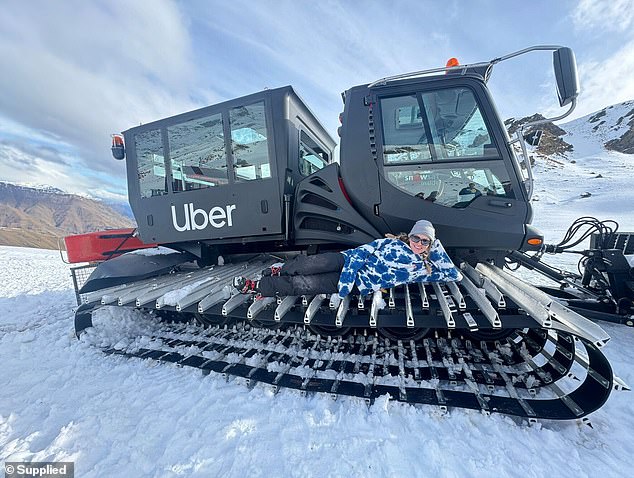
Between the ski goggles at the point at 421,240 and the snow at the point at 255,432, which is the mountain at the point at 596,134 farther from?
the snow at the point at 255,432

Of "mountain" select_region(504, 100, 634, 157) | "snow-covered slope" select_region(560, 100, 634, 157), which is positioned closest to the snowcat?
"mountain" select_region(504, 100, 634, 157)

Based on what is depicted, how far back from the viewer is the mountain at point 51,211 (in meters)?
131

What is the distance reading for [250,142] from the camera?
3408mm

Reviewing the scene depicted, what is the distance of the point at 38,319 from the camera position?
458 centimetres

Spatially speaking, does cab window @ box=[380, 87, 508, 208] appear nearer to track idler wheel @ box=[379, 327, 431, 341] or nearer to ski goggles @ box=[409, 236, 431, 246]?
ski goggles @ box=[409, 236, 431, 246]

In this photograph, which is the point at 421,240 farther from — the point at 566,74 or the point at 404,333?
the point at 566,74

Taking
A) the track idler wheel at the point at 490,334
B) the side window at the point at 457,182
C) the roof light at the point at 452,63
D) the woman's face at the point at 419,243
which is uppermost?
the roof light at the point at 452,63

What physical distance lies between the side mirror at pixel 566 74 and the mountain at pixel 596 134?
53.5m

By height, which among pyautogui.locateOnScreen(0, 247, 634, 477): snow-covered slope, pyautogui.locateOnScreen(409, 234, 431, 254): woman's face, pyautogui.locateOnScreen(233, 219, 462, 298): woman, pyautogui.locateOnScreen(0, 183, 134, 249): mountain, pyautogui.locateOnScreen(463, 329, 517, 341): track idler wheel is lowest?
pyautogui.locateOnScreen(0, 247, 634, 477): snow-covered slope

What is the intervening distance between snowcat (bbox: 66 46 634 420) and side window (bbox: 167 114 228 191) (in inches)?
0.8

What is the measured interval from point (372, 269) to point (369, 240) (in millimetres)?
580

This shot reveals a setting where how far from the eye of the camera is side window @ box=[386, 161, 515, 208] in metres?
2.76

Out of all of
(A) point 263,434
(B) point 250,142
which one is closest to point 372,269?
(A) point 263,434

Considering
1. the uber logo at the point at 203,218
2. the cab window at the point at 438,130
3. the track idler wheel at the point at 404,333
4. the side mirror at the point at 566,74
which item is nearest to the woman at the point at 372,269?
the track idler wheel at the point at 404,333
